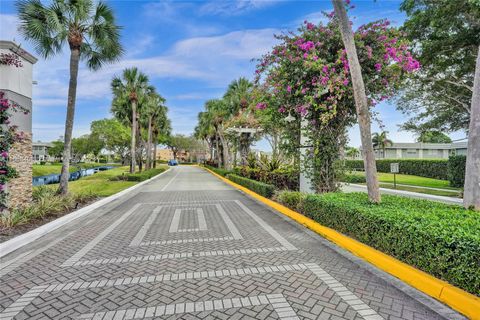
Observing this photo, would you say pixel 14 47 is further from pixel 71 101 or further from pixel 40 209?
pixel 40 209

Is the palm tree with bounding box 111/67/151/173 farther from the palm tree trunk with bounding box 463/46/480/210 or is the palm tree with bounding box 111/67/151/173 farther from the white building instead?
the white building

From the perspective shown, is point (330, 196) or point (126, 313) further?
point (330, 196)

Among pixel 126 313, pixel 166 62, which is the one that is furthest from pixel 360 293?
pixel 166 62

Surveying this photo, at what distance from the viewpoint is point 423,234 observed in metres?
3.64

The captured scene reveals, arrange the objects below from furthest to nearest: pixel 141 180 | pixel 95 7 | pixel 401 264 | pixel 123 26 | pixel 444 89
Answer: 1. pixel 141 180
2. pixel 444 89
3. pixel 123 26
4. pixel 95 7
5. pixel 401 264

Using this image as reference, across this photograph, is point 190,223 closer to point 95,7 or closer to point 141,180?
point 95,7

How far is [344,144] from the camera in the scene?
8.98 m

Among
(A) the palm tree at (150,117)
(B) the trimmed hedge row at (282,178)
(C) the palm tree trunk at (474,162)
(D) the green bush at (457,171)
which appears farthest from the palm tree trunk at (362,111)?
(A) the palm tree at (150,117)

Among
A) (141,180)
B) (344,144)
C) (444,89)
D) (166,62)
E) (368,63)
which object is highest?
(166,62)

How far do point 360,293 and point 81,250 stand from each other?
5.00m

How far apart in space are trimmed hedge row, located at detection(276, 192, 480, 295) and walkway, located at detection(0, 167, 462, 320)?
44 cm

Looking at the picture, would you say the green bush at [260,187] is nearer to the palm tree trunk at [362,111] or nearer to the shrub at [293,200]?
the shrub at [293,200]

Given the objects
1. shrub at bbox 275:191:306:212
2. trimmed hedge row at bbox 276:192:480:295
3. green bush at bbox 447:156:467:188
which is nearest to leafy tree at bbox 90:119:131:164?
shrub at bbox 275:191:306:212

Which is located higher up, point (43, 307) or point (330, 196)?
point (330, 196)
